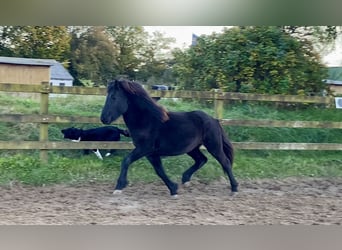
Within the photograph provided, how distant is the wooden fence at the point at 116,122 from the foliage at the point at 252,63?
56 millimetres

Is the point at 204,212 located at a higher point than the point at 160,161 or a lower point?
lower

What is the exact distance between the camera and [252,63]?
3436 millimetres

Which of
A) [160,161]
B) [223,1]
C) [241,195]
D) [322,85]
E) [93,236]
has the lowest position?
[93,236]

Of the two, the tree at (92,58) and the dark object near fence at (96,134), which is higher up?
the tree at (92,58)

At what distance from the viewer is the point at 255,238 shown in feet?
10.6

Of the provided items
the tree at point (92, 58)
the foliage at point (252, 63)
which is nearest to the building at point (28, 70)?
the tree at point (92, 58)

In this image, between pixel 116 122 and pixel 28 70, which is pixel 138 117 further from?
pixel 28 70

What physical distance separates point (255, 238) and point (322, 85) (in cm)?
119

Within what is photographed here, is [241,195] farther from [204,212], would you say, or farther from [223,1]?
[223,1]

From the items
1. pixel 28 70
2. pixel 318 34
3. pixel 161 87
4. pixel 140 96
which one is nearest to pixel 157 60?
pixel 161 87

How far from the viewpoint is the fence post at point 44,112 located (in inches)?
131

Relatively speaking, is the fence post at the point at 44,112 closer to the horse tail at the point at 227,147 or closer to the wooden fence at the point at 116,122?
the wooden fence at the point at 116,122

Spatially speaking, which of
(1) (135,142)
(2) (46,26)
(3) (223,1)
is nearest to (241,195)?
(1) (135,142)

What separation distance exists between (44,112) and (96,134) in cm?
39
